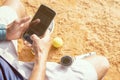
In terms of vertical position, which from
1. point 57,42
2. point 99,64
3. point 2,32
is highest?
point 2,32

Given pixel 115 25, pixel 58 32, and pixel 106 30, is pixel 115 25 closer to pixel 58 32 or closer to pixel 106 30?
pixel 106 30

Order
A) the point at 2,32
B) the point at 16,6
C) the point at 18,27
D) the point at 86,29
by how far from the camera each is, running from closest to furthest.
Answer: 1. the point at 2,32
2. the point at 18,27
3. the point at 16,6
4. the point at 86,29

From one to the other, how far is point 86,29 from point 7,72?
1020 millimetres

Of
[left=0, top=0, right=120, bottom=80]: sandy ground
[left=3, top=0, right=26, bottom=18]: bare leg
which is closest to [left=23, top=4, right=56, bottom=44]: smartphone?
[left=3, top=0, right=26, bottom=18]: bare leg

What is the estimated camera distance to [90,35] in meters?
2.18

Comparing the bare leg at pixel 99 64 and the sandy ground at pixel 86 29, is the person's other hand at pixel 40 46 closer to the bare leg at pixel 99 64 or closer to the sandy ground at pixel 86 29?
the bare leg at pixel 99 64

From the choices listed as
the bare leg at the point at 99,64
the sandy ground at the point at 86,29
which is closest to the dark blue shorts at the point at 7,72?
the bare leg at the point at 99,64

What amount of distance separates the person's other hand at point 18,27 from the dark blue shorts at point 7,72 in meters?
0.18

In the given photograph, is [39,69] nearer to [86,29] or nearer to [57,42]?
[57,42]

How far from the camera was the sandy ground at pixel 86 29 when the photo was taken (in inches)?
81.4

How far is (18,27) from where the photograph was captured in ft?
5.08

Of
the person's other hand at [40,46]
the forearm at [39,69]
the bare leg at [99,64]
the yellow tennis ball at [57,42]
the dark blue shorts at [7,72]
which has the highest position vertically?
the person's other hand at [40,46]

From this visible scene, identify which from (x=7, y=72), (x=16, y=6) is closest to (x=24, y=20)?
(x=16, y=6)

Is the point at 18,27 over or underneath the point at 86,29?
over
